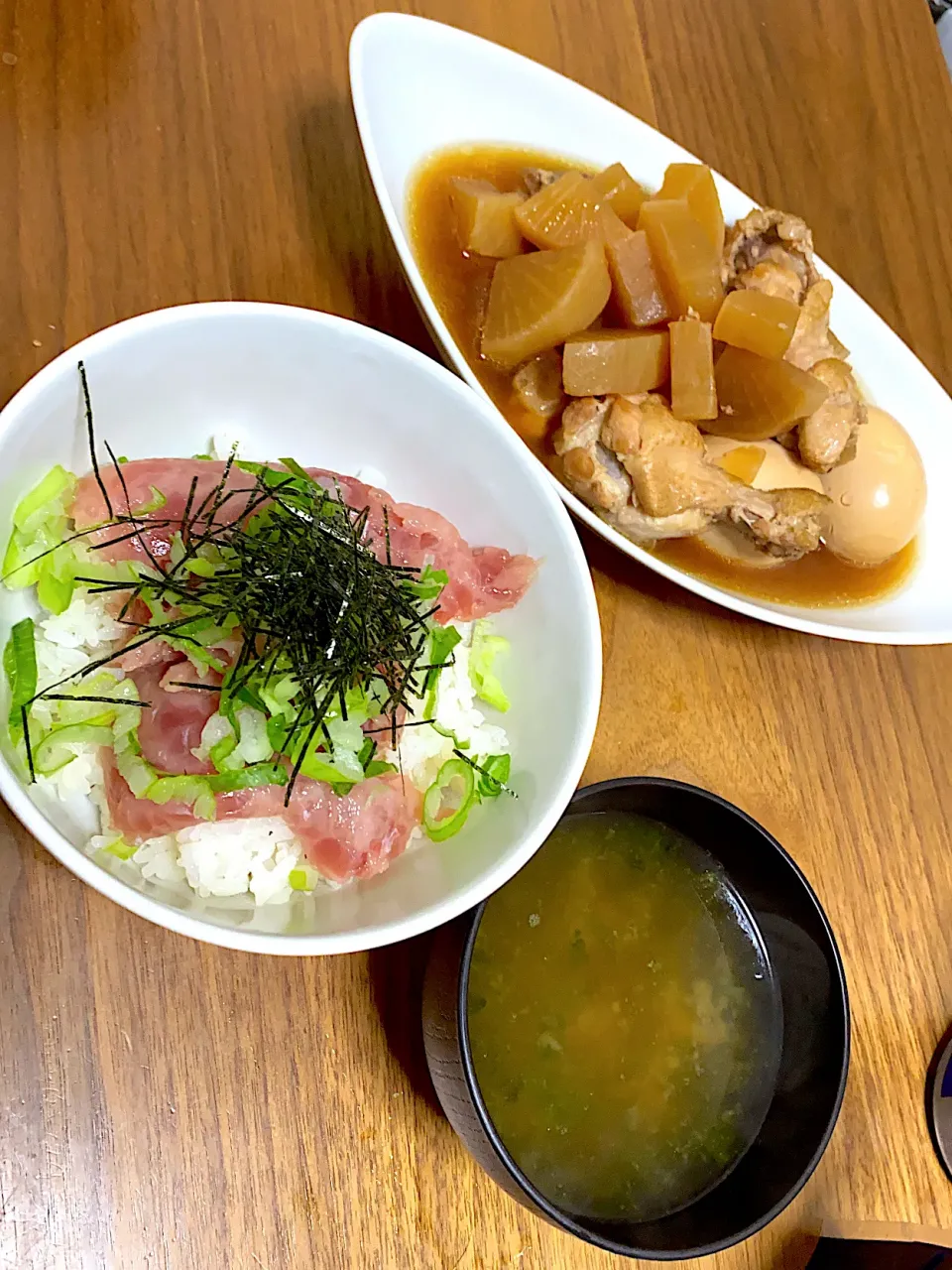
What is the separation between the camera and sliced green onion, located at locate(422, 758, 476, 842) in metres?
1.45

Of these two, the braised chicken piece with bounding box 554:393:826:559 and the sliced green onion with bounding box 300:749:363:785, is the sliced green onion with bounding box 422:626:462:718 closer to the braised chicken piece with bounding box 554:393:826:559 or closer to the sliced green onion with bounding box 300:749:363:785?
the sliced green onion with bounding box 300:749:363:785

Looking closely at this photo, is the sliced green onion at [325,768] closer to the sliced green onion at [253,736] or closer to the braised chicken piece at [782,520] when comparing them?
the sliced green onion at [253,736]

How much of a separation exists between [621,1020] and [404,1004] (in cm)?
33

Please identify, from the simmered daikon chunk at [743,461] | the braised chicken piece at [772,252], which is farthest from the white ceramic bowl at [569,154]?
the simmered daikon chunk at [743,461]

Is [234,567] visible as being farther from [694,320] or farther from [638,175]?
[638,175]

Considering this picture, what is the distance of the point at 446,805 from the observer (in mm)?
1493

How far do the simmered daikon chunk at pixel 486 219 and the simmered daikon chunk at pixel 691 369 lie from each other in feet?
1.18

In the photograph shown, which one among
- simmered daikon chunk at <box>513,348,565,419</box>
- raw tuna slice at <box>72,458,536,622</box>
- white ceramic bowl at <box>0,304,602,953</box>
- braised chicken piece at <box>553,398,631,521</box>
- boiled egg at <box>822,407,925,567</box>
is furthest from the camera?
boiled egg at <box>822,407,925,567</box>

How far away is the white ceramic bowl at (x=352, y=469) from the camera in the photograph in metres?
1.27

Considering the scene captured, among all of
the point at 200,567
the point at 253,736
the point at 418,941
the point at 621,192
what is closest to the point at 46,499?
the point at 200,567

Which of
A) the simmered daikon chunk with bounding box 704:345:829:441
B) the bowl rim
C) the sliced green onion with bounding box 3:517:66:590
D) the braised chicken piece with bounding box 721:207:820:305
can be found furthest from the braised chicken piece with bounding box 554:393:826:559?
the sliced green onion with bounding box 3:517:66:590

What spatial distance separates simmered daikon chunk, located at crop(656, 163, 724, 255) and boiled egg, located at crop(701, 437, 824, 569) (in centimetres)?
37

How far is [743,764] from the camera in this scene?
1891 millimetres

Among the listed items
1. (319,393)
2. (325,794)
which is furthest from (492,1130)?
(319,393)
